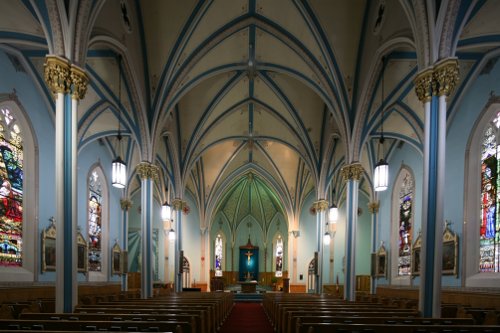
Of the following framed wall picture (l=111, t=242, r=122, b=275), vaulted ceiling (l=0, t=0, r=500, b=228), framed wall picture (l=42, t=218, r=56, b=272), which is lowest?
framed wall picture (l=111, t=242, r=122, b=275)

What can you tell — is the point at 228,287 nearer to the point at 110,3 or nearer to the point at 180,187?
the point at 180,187

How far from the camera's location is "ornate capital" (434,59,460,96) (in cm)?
858

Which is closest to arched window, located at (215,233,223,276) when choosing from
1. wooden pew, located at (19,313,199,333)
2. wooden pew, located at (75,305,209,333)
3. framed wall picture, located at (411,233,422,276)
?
framed wall picture, located at (411,233,422,276)

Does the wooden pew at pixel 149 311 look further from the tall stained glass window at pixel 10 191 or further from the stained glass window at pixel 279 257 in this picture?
the stained glass window at pixel 279 257

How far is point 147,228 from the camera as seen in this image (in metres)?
15.8

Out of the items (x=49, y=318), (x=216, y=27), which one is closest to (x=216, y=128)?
(x=216, y=27)

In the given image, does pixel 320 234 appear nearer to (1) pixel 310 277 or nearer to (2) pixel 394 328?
(1) pixel 310 277

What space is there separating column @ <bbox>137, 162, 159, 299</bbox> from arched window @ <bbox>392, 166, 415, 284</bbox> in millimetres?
13068

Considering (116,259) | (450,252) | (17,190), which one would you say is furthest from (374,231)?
(17,190)

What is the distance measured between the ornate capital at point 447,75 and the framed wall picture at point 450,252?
8.30 metres

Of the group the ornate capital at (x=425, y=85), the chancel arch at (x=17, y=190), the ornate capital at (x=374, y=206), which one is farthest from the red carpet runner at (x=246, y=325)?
the ornate capital at (x=374, y=206)

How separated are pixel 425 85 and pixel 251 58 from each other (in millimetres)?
10303

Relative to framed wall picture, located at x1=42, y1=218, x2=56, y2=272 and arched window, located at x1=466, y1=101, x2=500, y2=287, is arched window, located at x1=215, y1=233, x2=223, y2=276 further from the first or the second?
arched window, located at x1=466, y1=101, x2=500, y2=287

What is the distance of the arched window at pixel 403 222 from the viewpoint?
2036cm
